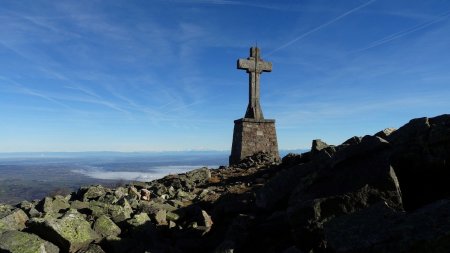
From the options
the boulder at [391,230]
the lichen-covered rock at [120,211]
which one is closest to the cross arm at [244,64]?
the lichen-covered rock at [120,211]

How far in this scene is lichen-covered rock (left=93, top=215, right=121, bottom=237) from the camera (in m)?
10.9

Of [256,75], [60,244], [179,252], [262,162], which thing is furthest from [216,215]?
[256,75]

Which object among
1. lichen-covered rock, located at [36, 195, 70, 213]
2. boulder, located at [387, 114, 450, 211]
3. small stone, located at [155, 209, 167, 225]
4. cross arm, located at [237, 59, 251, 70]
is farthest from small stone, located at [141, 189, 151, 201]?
cross arm, located at [237, 59, 251, 70]

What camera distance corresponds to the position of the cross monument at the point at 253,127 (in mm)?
25484

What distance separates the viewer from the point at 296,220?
24.2ft

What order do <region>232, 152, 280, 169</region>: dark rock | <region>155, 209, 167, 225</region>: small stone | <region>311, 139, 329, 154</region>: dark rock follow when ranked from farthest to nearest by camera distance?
1. <region>232, 152, 280, 169</region>: dark rock
2. <region>311, 139, 329, 154</region>: dark rock
3. <region>155, 209, 167, 225</region>: small stone

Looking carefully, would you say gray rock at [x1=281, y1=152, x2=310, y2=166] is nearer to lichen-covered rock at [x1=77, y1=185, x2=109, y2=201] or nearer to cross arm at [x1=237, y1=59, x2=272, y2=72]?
lichen-covered rock at [x1=77, y1=185, x2=109, y2=201]

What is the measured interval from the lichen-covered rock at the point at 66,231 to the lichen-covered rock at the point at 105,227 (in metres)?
0.21

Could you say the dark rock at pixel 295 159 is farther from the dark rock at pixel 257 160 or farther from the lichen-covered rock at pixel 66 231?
the lichen-covered rock at pixel 66 231

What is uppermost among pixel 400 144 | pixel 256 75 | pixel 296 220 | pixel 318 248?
pixel 256 75

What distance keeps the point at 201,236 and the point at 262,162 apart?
1264cm

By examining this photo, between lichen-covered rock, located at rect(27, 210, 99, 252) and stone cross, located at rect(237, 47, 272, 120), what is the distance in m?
17.1

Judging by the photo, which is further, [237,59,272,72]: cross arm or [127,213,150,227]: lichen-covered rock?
[237,59,272,72]: cross arm

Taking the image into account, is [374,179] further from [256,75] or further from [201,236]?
[256,75]
